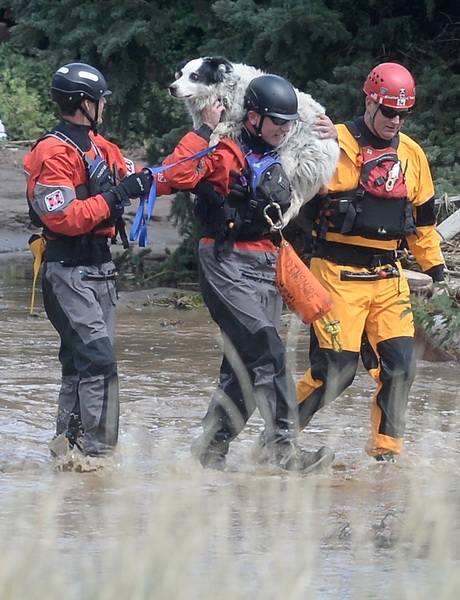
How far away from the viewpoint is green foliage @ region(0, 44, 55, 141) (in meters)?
21.1

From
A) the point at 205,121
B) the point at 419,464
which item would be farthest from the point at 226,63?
the point at 419,464

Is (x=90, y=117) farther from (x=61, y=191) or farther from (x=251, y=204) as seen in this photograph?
(x=251, y=204)

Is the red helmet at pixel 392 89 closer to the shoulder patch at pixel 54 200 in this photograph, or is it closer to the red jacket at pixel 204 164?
the red jacket at pixel 204 164

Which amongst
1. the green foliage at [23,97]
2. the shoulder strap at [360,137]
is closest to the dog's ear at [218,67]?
the shoulder strap at [360,137]

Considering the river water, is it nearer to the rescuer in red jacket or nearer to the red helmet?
the rescuer in red jacket

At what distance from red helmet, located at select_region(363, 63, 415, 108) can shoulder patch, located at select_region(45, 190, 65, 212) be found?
1.66 metres

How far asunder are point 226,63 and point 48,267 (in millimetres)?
1339

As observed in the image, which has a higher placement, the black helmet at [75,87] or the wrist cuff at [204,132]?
the black helmet at [75,87]

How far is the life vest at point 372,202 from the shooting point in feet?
20.7

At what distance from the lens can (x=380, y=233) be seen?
638 cm

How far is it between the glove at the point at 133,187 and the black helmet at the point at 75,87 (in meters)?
0.49

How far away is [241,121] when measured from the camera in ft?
20.2

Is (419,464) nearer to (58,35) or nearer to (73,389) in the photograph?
(73,389)

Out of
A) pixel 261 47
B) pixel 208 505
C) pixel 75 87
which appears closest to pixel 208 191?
pixel 75 87
